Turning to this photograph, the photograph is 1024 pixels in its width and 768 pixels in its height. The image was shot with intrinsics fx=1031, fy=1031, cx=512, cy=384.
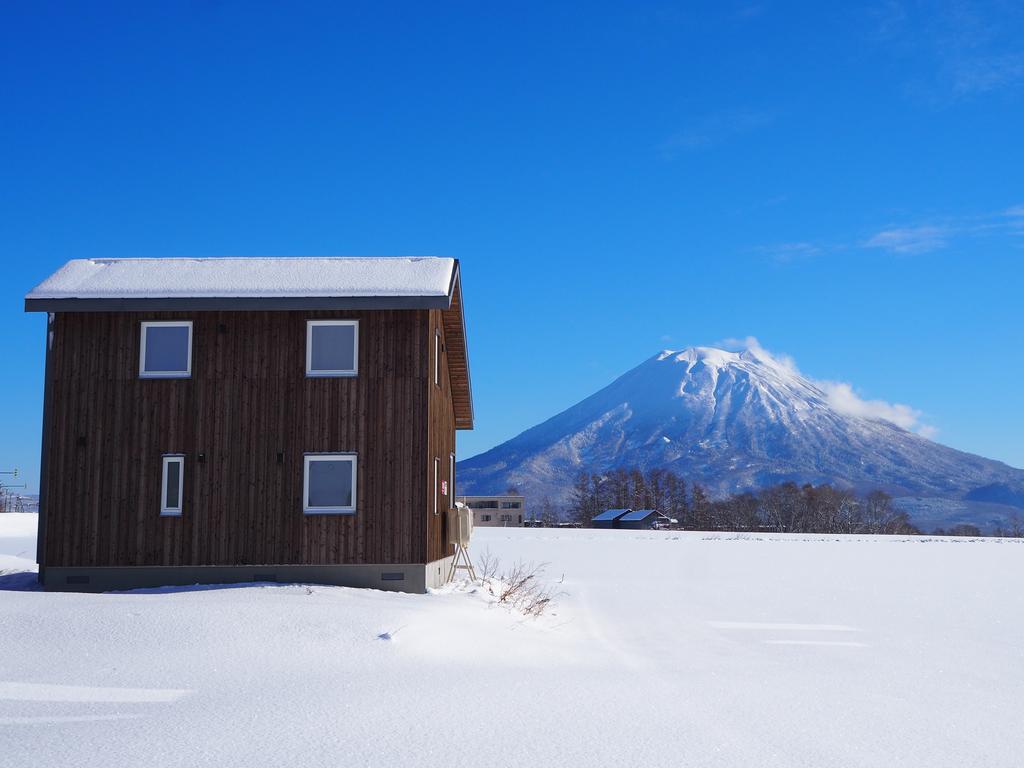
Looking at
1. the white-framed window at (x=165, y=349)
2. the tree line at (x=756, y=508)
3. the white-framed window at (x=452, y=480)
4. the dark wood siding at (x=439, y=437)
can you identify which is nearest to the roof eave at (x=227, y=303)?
the white-framed window at (x=165, y=349)

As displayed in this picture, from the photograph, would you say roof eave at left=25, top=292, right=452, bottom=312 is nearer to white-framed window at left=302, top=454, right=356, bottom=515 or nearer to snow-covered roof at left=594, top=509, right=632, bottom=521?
white-framed window at left=302, top=454, right=356, bottom=515

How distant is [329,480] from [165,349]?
403cm

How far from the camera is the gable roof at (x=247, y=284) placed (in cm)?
1895

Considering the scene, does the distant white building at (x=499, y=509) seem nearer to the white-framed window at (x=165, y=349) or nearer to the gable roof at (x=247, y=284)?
the gable roof at (x=247, y=284)

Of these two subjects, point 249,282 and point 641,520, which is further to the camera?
point 641,520

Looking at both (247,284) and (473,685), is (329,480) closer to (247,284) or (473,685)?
(247,284)

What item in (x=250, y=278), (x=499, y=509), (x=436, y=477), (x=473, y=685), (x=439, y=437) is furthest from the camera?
(x=499, y=509)

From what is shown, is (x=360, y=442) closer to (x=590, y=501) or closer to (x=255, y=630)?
(x=255, y=630)

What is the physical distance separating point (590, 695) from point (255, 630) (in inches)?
174

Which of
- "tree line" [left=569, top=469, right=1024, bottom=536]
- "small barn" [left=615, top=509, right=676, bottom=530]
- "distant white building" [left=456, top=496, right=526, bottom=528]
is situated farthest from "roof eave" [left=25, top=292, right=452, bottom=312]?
"distant white building" [left=456, top=496, right=526, bottom=528]

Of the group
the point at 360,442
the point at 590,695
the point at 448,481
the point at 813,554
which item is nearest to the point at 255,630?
the point at 590,695

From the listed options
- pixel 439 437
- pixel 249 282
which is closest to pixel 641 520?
pixel 439 437

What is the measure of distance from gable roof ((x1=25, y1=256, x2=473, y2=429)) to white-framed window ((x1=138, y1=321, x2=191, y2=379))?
526mm

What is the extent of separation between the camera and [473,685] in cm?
1065
